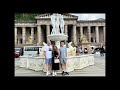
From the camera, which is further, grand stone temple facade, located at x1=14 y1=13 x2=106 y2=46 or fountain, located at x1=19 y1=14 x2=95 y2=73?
grand stone temple facade, located at x1=14 y1=13 x2=106 y2=46

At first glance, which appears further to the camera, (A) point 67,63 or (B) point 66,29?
(B) point 66,29

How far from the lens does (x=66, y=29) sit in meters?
101

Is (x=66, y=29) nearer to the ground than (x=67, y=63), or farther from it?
farther from it

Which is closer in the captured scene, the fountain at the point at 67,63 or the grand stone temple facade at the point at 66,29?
the fountain at the point at 67,63

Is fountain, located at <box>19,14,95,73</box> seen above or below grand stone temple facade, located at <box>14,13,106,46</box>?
below

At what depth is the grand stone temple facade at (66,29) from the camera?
101m

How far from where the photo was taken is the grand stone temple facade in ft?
332

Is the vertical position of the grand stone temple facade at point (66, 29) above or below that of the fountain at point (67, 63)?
above
